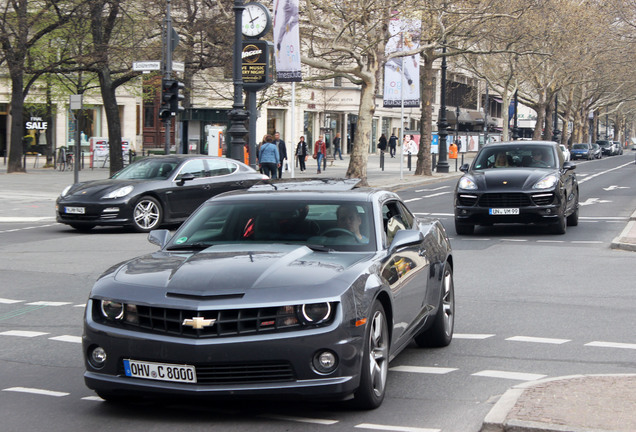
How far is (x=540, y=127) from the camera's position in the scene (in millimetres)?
76750

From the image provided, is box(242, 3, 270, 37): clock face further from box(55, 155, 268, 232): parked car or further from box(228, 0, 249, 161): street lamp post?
box(55, 155, 268, 232): parked car

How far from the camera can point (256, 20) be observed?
25203 millimetres

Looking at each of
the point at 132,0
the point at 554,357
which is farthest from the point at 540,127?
the point at 554,357

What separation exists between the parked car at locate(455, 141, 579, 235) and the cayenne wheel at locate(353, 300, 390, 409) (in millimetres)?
11592

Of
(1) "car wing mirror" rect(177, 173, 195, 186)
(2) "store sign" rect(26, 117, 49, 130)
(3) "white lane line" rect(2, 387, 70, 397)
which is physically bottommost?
(3) "white lane line" rect(2, 387, 70, 397)

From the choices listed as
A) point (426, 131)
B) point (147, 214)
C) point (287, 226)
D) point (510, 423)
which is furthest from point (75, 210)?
point (426, 131)

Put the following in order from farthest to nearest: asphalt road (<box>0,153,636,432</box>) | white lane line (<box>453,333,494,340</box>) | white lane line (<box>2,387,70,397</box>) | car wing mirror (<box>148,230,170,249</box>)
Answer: white lane line (<box>453,333,494,340</box>) < car wing mirror (<box>148,230,170,249</box>) < white lane line (<box>2,387,70,397</box>) < asphalt road (<box>0,153,636,432</box>)

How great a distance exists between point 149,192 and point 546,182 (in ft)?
24.4

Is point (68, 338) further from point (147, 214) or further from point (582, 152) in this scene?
point (582, 152)

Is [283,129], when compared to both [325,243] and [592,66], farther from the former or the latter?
[325,243]

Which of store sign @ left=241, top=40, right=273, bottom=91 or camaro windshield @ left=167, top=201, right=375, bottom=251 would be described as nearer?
camaro windshield @ left=167, top=201, right=375, bottom=251

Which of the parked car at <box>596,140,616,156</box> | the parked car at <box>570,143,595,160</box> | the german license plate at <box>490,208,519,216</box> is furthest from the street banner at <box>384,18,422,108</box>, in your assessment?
the parked car at <box>596,140,616,156</box>

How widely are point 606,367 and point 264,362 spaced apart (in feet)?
10.1

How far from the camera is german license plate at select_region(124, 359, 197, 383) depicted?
17.5 ft
